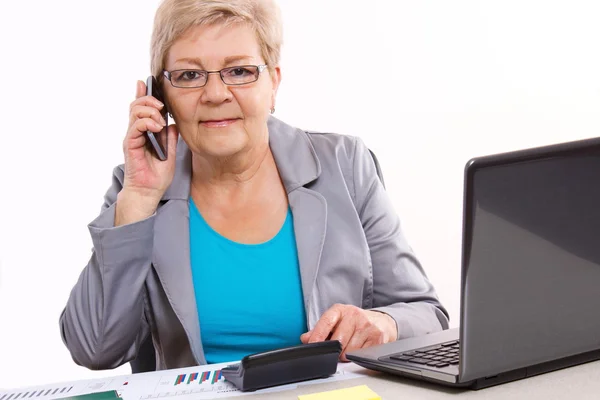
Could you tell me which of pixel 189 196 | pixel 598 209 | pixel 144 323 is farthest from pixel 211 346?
pixel 598 209

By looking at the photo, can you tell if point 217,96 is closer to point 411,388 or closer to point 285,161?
point 285,161

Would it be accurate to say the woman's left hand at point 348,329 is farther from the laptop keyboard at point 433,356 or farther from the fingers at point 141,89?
the fingers at point 141,89

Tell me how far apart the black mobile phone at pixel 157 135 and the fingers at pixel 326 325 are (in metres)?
0.60

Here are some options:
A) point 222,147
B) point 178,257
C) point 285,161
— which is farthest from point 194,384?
point 285,161

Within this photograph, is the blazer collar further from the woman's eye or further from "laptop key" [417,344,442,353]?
"laptop key" [417,344,442,353]

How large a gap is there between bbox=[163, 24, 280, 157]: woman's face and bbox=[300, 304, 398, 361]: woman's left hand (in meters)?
0.52

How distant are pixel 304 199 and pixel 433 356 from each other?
0.69m

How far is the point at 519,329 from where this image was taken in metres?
1.16

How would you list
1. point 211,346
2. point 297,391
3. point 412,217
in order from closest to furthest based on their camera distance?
point 297,391 < point 211,346 < point 412,217

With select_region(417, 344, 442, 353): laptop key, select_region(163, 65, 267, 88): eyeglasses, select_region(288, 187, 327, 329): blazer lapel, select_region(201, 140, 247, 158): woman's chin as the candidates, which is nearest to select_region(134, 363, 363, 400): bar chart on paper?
select_region(417, 344, 442, 353): laptop key

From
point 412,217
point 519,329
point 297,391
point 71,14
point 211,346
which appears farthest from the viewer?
point 412,217

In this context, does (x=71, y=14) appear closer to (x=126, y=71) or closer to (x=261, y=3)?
(x=126, y=71)

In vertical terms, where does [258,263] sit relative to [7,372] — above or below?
above

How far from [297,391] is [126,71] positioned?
2254 millimetres
